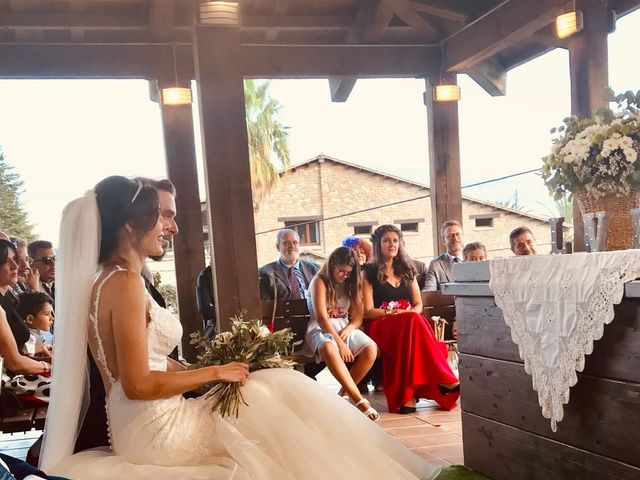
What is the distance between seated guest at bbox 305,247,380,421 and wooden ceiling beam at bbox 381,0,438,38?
2549 millimetres

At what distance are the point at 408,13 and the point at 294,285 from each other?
9.10ft

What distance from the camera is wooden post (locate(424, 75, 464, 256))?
752 centimetres

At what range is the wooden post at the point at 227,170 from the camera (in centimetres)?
494

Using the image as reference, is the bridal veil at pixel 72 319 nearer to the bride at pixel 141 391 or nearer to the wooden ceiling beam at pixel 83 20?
the bride at pixel 141 391

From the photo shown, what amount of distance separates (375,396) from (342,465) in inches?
136

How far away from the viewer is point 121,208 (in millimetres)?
2605

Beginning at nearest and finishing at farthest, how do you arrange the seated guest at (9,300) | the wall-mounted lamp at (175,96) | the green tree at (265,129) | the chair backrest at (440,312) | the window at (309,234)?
the seated guest at (9,300)
the chair backrest at (440,312)
the wall-mounted lamp at (175,96)
the window at (309,234)
the green tree at (265,129)

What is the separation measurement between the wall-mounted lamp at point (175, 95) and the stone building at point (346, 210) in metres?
20.3

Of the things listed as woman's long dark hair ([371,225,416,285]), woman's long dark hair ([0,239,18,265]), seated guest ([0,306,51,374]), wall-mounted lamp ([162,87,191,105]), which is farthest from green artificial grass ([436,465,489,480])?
wall-mounted lamp ([162,87,191,105])

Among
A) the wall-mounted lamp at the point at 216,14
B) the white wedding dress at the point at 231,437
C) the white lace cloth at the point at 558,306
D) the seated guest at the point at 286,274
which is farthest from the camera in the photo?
the seated guest at the point at 286,274

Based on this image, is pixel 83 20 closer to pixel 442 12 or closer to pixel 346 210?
pixel 442 12

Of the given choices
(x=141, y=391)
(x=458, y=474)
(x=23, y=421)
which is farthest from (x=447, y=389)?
(x=141, y=391)

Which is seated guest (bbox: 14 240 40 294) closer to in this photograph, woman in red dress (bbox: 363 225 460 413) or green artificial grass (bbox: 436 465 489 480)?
woman in red dress (bbox: 363 225 460 413)

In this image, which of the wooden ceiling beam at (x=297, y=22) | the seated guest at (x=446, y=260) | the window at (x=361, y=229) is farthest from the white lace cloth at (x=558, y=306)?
the window at (x=361, y=229)
